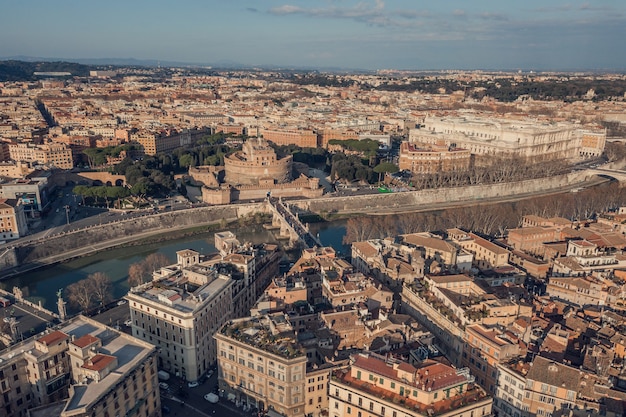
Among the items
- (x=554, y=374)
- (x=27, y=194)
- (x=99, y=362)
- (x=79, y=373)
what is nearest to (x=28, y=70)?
(x=27, y=194)

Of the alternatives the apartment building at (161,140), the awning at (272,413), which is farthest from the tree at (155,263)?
the apartment building at (161,140)

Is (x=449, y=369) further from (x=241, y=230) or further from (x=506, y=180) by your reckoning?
(x=506, y=180)

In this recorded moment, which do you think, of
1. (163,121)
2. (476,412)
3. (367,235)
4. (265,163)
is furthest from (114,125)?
(476,412)

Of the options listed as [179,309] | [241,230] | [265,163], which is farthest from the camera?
[265,163]

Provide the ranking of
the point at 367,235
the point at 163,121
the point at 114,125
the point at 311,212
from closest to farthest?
the point at 367,235
the point at 311,212
the point at 114,125
the point at 163,121

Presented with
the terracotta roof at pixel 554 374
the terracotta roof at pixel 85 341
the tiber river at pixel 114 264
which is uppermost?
the terracotta roof at pixel 85 341

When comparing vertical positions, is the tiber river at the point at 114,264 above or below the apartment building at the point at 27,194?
below

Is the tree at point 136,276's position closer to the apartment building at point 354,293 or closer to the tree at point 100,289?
the tree at point 100,289
